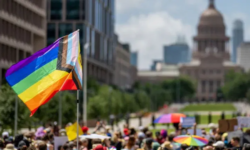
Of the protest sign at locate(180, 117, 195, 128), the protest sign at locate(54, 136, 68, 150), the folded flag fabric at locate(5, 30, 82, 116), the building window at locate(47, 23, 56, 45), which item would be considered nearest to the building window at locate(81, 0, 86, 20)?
the building window at locate(47, 23, 56, 45)

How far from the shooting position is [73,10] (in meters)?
114

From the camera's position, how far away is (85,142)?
2034 cm

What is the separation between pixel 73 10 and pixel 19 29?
123ft

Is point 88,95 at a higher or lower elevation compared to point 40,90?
lower

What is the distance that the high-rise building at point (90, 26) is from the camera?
113 meters

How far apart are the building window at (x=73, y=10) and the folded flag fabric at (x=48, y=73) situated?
95.4 metres

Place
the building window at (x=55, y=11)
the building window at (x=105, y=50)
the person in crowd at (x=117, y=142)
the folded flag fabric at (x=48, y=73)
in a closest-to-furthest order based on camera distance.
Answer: the folded flag fabric at (x=48, y=73) < the person in crowd at (x=117, y=142) < the building window at (x=55, y=11) < the building window at (x=105, y=50)

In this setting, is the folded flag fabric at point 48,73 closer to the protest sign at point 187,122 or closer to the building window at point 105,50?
the protest sign at point 187,122

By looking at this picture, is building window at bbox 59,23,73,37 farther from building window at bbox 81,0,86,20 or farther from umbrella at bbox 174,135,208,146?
umbrella at bbox 174,135,208,146

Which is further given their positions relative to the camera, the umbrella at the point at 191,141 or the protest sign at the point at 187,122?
the protest sign at the point at 187,122

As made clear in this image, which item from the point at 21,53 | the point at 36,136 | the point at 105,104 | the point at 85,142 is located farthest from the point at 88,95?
the point at 85,142

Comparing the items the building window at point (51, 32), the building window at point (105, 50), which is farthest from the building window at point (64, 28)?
the building window at point (105, 50)

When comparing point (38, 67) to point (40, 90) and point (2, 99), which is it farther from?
point (2, 99)

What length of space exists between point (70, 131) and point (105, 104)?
6330 centimetres
